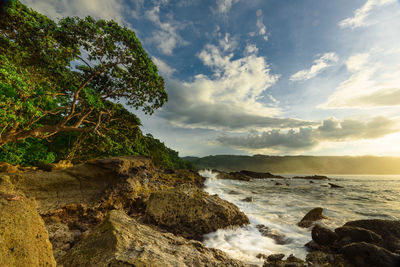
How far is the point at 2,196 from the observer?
2111mm

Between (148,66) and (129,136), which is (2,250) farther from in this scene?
(129,136)

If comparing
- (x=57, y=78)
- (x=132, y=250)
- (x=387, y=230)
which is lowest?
(x=387, y=230)

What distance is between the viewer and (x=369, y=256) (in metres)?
3.93

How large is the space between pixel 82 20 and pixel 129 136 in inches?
339

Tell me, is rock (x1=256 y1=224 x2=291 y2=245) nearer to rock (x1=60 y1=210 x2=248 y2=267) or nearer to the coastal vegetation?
rock (x1=60 y1=210 x2=248 y2=267)

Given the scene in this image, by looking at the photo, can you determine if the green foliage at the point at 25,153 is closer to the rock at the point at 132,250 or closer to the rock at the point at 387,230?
the rock at the point at 132,250

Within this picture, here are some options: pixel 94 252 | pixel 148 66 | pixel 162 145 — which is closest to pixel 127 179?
pixel 94 252

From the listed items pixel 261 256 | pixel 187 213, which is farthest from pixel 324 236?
pixel 187 213

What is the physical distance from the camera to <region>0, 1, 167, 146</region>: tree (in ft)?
24.3

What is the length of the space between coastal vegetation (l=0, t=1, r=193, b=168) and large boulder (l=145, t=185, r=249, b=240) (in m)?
6.97

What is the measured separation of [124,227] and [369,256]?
5.84m

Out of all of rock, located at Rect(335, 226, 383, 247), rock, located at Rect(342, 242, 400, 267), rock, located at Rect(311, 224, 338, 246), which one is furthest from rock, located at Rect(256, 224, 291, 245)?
rock, located at Rect(342, 242, 400, 267)

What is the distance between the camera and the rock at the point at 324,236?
505cm

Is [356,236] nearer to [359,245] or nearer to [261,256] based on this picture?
[359,245]
